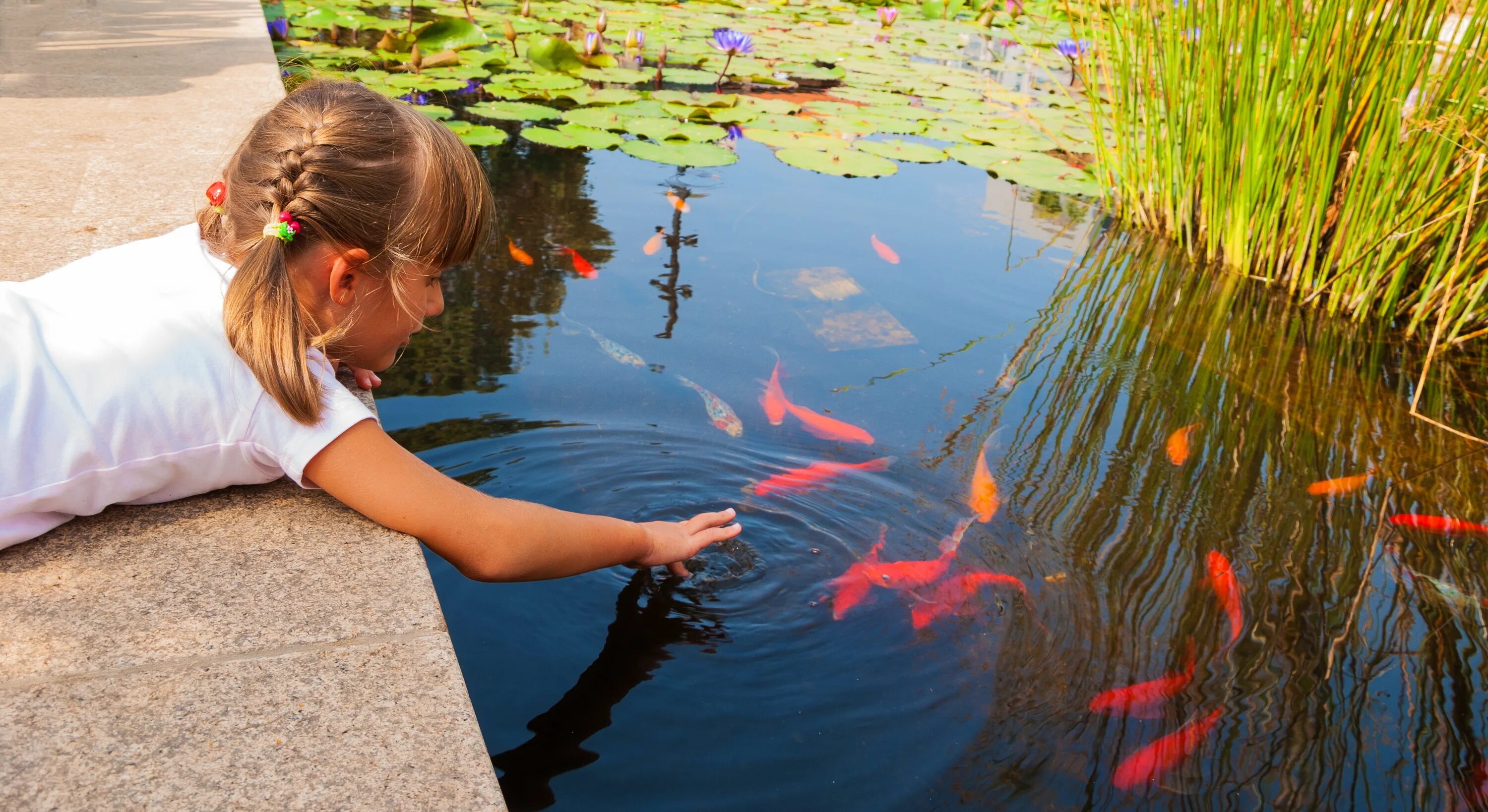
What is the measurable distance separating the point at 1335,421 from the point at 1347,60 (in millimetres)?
1035

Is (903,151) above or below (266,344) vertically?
below

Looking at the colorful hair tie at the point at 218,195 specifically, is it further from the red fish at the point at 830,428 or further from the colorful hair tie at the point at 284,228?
the red fish at the point at 830,428

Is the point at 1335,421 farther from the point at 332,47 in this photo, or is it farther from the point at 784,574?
the point at 332,47

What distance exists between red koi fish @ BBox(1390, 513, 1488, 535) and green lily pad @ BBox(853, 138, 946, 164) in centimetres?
259

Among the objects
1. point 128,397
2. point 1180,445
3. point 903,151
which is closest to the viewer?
point 128,397

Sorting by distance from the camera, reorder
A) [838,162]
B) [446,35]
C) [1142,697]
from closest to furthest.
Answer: [1142,697]
[838,162]
[446,35]

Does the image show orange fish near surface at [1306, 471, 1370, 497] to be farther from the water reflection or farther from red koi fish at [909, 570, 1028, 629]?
the water reflection

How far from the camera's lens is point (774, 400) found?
7.84 feet

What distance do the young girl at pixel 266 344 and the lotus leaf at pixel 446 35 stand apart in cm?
413

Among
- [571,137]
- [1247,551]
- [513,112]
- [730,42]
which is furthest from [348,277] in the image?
[730,42]

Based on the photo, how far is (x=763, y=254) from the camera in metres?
3.21

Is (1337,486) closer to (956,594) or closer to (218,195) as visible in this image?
(956,594)

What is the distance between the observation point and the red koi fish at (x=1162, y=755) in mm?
1430

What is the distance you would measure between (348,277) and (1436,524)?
2.09 meters
